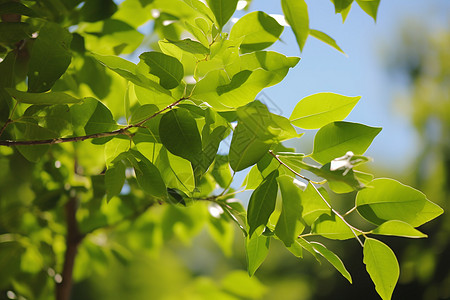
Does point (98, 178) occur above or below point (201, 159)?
below

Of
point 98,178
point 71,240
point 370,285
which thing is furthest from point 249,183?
point 370,285

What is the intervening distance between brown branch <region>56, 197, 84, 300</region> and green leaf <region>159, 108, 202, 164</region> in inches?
12.1

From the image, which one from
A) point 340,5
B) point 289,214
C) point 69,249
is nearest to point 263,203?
point 289,214

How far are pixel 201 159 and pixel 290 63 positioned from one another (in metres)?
0.07

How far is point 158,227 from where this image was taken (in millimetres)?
579

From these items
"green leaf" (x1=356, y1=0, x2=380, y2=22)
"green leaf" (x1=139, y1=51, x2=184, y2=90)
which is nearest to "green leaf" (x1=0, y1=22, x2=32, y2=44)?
"green leaf" (x1=139, y1=51, x2=184, y2=90)

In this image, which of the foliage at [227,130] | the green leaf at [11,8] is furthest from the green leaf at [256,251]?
the green leaf at [11,8]

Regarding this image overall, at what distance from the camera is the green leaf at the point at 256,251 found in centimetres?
24

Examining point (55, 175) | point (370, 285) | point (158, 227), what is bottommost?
point (370, 285)

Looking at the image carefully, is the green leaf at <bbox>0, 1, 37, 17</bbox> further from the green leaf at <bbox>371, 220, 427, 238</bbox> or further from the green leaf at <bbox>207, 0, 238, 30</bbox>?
the green leaf at <bbox>371, 220, 427, 238</bbox>

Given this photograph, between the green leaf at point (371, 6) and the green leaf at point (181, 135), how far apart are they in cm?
→ 13

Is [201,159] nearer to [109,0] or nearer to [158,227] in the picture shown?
[109,0]

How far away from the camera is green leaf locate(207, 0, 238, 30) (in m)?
0.22

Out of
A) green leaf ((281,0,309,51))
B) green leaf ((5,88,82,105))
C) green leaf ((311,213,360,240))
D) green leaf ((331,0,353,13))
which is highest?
green leaf ((331,0,353,13))
